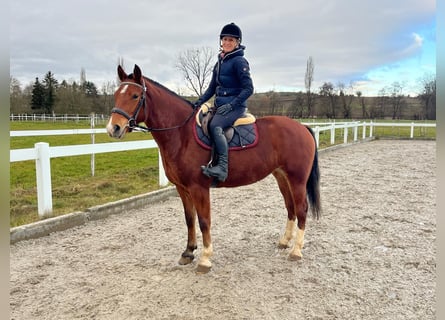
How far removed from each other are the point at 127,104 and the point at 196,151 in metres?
0.86

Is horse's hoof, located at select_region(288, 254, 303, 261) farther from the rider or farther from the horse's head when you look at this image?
the horse's head

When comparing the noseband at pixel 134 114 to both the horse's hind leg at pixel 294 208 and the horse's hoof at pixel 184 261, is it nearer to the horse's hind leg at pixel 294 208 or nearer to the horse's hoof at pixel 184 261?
the horse's hoof at pixel 184 261

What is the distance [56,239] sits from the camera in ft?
13.7

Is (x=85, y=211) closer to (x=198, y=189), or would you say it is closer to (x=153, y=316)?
(x=198, y=189)

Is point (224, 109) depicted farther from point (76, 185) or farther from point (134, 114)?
point (76, 185)

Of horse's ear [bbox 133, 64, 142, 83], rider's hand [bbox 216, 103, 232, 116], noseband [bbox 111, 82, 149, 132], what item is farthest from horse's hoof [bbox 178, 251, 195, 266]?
horse's ear [bbox 133, 64, 142, 83]

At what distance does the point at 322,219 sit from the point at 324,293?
227 cm

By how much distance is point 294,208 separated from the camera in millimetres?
4117

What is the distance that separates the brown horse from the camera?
3131 mm

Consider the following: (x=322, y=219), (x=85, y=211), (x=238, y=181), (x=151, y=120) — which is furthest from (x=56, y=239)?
(x=322, y=219)

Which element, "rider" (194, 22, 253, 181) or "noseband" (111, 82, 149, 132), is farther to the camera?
"rider" (194, 22, 253, 181)

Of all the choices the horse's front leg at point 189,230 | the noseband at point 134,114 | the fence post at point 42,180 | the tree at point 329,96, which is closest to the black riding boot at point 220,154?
the horse's front leg at point 189,230

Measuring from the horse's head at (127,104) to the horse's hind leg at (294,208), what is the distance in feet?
6.22

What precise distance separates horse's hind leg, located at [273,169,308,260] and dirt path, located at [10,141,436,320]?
155mm
